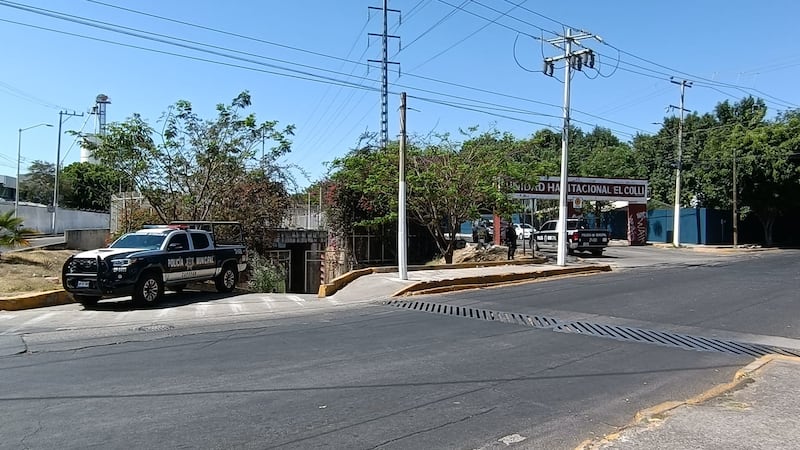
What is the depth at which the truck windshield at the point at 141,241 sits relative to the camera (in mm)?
15469

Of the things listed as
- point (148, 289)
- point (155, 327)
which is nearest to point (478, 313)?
point (155, 327)

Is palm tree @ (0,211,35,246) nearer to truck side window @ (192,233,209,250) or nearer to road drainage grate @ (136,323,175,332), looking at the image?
truck side window @ (192,233,209,250)

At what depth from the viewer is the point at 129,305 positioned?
49.1ft

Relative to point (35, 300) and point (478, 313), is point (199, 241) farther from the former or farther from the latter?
point (478, 313)

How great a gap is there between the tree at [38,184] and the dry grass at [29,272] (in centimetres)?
6980

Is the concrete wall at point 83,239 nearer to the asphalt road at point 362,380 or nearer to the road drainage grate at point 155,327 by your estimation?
the road drainage grate at point 155,327

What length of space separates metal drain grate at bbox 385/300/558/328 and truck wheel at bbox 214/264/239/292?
5.52 meters

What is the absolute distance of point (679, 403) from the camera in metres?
6.05

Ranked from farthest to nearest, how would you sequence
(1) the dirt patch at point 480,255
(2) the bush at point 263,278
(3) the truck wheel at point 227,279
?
(1) the dirt patch at point 480,255 < (2) the bush at point 263,278 < (3) the truck wheel at point 227,279

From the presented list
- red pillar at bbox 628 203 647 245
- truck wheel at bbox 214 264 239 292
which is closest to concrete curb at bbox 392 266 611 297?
truck wheel at bbox 214 264 239 292

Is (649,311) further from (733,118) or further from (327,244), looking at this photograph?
(733,118)

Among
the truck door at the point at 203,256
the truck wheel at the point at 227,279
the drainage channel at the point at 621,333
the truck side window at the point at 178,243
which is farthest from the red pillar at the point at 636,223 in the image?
the truck side window at the point at 178,243

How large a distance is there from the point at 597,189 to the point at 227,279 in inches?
1081

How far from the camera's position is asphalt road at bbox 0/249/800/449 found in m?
5.28
